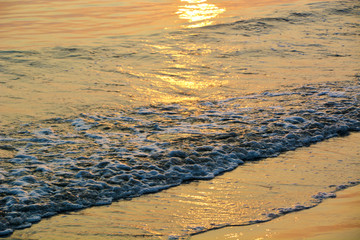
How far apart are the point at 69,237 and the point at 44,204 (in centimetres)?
74

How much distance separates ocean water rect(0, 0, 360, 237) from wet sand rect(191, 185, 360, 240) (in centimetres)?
23

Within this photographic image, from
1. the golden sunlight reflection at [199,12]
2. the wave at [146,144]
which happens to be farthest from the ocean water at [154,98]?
the golden sunlight reflection at [199,12]

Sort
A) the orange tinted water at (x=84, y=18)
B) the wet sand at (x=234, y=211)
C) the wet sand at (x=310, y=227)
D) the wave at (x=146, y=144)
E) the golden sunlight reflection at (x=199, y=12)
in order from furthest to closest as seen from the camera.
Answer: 1. the golden sunlight reflection at (x=199, y=12)
2. the orange tinted water at (x=84, y=18)
3. the wave at (x=146, y=144)
4. the wet sand at (x=234, y=211)
5. the wet sand at (x=310, y=227)

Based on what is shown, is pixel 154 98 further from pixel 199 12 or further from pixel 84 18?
pixel 199 12

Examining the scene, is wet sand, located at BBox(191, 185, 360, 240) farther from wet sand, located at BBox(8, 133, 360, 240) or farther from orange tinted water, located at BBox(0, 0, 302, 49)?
orange tinted water, located at BBox(0, 0, 302, 49)

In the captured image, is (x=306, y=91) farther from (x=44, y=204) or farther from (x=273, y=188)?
(x=44, y=204)

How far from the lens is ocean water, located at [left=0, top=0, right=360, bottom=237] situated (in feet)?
18.5

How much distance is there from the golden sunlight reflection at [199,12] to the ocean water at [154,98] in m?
0.15

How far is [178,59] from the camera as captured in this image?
40.2 feet

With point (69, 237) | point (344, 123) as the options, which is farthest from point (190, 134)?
point (69, 237)

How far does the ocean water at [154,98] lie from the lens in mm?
5633

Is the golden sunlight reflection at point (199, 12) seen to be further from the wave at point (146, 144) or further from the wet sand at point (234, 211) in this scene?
the wet sand at point (234, 211)

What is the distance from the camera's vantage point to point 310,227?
4316mm

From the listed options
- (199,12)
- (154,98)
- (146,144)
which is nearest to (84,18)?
(199,12)
